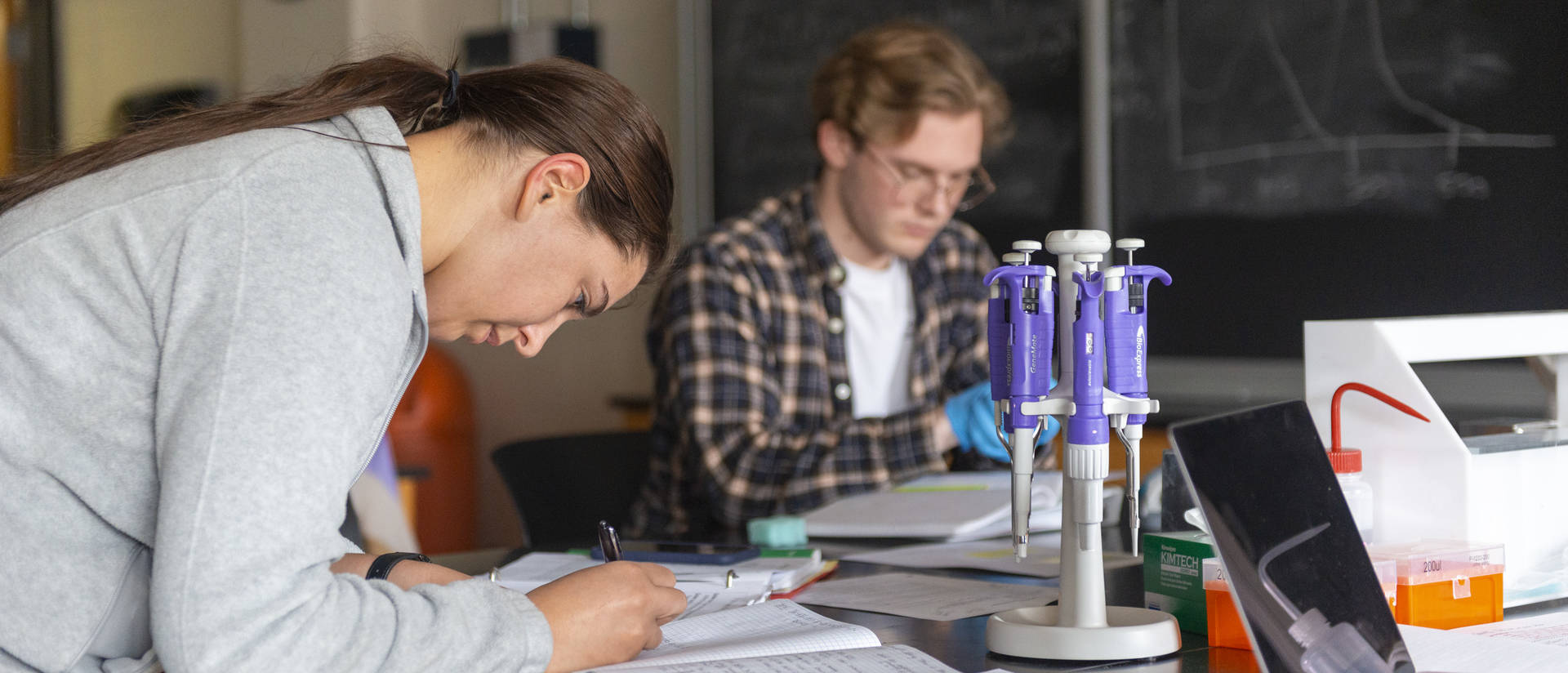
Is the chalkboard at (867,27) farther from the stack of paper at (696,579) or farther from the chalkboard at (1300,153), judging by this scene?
the stack of paper at (696,579)

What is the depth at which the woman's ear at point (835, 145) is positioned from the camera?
7.25ft

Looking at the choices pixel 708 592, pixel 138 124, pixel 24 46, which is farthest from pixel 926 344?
pixel 24 46

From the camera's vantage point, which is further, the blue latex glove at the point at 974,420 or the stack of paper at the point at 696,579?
the blue latex glove at the point at 974,420

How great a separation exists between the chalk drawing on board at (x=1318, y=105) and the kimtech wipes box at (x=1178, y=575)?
4.48 ft

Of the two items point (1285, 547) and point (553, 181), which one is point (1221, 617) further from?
point (553, 181)

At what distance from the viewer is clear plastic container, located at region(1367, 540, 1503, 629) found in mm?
970

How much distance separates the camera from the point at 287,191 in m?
0.75

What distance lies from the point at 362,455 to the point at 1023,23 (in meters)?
2.20

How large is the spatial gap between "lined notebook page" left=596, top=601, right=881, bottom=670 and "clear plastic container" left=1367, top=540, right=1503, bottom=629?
389mm

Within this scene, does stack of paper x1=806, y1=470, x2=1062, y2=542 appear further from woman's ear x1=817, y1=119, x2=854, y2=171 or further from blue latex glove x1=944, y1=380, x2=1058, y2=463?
woman's ear x1=817, y1=119, x2=854, y2=171

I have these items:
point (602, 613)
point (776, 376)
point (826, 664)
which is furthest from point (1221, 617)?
point (776, 376)

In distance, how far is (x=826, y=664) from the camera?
844mm

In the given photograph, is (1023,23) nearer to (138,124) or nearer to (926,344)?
(926,344)

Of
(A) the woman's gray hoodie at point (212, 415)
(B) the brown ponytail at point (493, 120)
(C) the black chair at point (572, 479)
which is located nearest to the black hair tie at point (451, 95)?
(B) the brown ponytail at point (493, 120)
